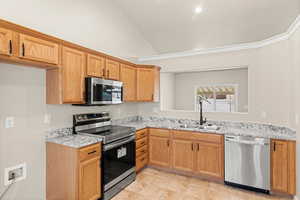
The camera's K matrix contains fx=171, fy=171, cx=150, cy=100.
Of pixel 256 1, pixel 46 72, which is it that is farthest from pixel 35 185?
pixel 256 1

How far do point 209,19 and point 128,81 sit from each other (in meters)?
2.19

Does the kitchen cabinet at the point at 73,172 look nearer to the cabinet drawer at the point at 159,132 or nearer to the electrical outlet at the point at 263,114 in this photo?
the cabinet drawer at the point at 159,132

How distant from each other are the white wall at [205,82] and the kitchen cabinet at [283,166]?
3.69 meters

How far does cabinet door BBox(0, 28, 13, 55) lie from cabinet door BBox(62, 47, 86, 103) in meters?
0.63

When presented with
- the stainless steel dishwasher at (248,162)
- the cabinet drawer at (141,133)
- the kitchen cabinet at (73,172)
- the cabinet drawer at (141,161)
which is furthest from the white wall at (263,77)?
the kitchen cabinet at (73,172)

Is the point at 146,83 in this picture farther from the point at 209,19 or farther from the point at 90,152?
the point at 90,152

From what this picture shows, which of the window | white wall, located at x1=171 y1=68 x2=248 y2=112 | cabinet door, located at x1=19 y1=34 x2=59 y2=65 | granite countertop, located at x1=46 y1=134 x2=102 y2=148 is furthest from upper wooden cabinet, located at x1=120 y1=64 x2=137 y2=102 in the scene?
white wall, located at x1=171 y1=68 x2=248 y2=112

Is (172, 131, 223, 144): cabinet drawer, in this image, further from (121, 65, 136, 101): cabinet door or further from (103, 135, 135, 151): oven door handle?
(121, 65, 136, 101): cabinet door

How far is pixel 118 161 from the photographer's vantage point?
2.66 m

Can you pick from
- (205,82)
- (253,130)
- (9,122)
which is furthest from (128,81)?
(205,82)

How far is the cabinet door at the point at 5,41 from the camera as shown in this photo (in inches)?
64.4

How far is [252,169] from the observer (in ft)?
8.73

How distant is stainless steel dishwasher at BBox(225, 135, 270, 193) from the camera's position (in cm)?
260

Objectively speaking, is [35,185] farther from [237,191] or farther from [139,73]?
[237,191]
